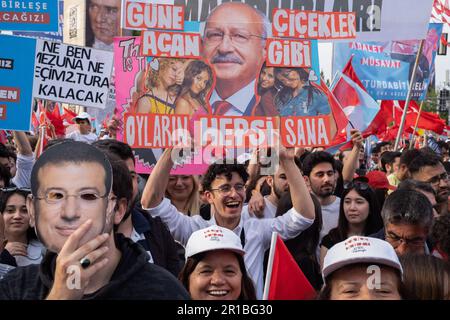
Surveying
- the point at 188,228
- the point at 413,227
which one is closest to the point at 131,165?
the point at 188,228

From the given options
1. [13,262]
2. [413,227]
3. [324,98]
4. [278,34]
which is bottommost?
[13,262]

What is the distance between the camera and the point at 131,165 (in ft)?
15.8

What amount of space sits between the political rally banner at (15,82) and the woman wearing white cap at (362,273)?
351 centimetres

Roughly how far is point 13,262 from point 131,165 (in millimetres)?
977

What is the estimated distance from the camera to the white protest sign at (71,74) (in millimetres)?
6434

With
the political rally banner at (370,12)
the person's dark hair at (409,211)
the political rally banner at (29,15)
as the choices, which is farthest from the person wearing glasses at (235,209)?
the political rally banner at (29,15)

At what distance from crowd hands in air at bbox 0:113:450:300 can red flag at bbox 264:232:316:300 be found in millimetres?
88

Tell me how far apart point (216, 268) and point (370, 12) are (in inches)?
136

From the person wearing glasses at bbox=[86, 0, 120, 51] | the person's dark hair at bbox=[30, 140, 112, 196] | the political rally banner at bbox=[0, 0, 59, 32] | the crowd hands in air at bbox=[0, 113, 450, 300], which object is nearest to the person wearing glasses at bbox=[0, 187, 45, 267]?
the crowd hands in air at bbox=[0, 113, 450, 300]

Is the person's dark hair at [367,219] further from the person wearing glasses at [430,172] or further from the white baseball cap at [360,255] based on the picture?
the white baseball cap at [360,255]

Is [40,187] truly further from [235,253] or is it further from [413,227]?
[413,227]

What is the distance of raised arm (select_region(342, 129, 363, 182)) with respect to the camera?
283 inches

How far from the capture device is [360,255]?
8.96 ft

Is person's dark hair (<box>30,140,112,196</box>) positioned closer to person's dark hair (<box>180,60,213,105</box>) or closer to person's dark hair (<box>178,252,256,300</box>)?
person's dark hair (<box>178,252,256,300</box>)
